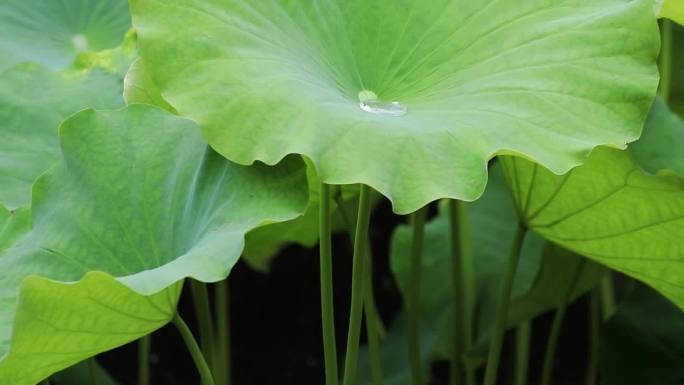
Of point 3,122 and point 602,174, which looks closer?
point 602,174

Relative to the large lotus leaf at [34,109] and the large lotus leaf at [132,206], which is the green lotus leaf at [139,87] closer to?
the large lotus leaf at [132,206]

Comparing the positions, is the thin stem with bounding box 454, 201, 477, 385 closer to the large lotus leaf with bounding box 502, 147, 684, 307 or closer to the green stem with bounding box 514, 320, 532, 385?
the green stem with bounding box 514, 320, 532, 385

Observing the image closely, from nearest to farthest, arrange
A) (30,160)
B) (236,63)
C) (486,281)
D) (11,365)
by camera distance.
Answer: (11,365) → (236,63) → (30,160) → (486,281)

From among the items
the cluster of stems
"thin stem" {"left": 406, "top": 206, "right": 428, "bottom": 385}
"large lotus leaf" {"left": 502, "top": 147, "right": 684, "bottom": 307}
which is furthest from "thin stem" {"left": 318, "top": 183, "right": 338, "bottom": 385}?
"thin stem" {"left": 406, "top": 206, "right": 428, "bottom": 385}

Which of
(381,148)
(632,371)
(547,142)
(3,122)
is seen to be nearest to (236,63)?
(381,148)

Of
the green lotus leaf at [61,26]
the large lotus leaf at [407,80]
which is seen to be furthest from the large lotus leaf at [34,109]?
the large lotus leaf at [407,80]

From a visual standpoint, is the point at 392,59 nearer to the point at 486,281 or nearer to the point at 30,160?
the point at 30,160

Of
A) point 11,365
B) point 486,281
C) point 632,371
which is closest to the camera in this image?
point 11,365
